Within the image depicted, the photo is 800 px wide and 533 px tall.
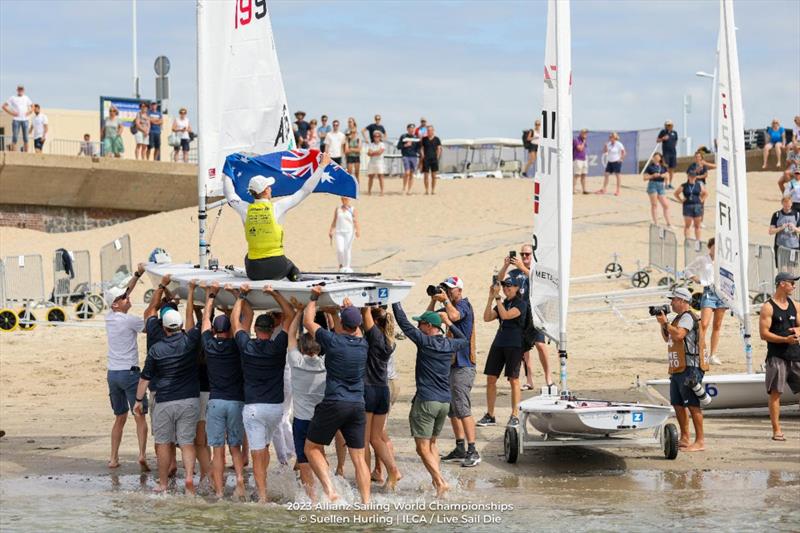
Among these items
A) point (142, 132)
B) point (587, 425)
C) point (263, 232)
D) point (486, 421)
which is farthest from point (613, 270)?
point (142, 132)

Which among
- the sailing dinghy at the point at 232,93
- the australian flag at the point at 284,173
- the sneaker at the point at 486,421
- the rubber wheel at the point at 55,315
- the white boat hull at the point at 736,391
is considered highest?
the sailing dinghy at the point at 232,93

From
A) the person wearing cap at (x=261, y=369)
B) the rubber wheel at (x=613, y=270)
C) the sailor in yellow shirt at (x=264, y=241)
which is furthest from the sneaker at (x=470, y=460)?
the rubber wheel at (x=613, y=270)

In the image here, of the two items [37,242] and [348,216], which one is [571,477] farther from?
[37,242]

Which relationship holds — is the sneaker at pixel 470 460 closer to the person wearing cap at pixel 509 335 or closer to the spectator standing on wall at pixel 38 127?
the person wearing cap at pixel 509 335

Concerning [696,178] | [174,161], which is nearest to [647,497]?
[696,178]

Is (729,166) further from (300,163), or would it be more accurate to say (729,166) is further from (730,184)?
(300,163)

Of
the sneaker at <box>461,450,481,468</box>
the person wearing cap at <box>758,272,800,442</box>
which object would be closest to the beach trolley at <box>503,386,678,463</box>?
the sneaker at <box>461,450,481,468</box>

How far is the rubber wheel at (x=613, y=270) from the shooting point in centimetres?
2550

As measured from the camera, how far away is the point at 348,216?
80.7 feet

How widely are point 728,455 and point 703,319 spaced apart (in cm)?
439

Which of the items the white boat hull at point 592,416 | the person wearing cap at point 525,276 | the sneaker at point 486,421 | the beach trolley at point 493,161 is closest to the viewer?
the white boat hull at point 592,416

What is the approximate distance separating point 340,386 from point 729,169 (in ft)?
27.0

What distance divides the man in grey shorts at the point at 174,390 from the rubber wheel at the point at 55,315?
422 inches

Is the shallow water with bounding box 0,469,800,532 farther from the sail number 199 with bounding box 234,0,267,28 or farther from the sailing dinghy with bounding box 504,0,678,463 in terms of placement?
the sail number 199 with bounding box 234,0,267,28
